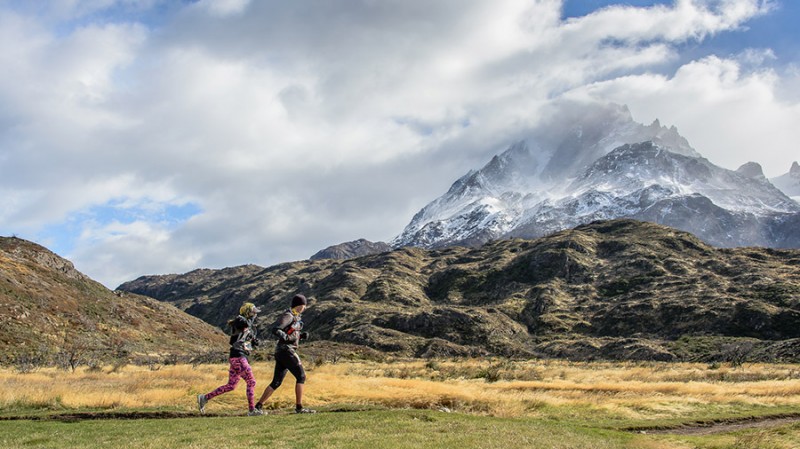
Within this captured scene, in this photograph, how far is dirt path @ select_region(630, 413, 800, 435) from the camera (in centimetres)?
2039

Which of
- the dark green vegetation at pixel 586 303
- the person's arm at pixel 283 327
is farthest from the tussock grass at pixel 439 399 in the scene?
the dark green vegetation at pixel 586 303

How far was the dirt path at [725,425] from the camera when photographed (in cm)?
2039

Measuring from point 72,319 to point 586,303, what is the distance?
117m

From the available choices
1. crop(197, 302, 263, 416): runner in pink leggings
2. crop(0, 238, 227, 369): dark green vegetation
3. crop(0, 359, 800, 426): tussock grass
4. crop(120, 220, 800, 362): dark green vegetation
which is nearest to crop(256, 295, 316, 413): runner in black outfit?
crop(197, 302, 263, 416): runner in pink leggings

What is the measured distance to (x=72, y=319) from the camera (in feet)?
236

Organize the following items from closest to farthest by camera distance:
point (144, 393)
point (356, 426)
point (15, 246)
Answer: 1. point (356, 426)
2. point (144, 393)
3. point (15, 246)

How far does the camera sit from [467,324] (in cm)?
12462

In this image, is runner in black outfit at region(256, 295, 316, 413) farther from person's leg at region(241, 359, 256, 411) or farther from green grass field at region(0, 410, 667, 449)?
green grass field at region(0, 410, 667, 449)

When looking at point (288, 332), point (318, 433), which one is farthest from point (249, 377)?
point (318, 433)

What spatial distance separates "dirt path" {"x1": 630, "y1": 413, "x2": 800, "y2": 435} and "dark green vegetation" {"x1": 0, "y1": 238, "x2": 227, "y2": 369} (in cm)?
4708

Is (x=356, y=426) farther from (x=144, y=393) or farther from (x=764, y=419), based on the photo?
(x=764, y=419)

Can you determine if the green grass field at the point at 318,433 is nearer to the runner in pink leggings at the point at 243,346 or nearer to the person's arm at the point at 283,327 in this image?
the runner in pink leggings at the point at 243,346

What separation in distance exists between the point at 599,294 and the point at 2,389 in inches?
5759

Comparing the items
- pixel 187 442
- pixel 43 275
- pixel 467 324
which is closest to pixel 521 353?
pixel 467 324
